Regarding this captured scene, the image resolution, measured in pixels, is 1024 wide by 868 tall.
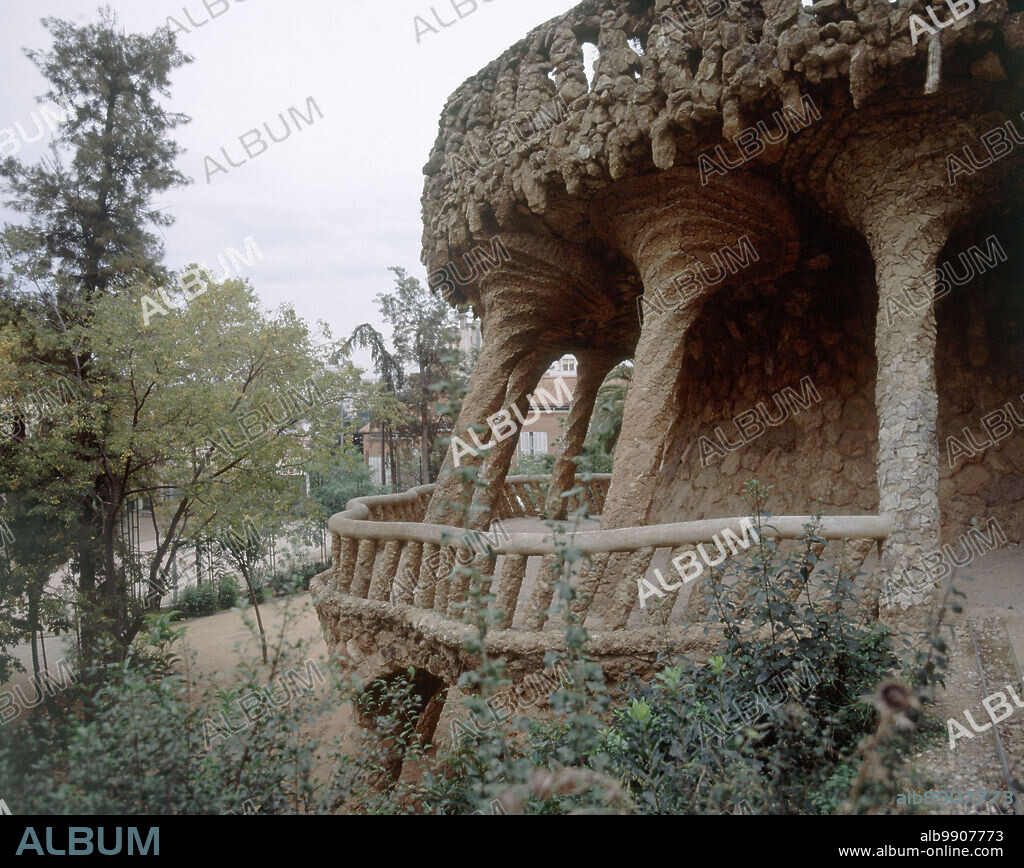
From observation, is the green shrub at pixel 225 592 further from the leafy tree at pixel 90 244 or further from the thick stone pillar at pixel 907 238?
the thick stone pillar at pixel 907 238

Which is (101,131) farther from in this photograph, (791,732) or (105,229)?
(791,732)

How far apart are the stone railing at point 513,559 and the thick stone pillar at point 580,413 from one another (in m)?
2.96

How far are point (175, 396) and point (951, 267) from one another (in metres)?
9.76

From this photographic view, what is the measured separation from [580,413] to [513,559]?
5.45 metres

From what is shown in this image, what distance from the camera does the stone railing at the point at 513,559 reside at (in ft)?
11.8

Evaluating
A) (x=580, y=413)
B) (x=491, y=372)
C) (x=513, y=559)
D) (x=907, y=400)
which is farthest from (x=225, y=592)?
(x=907, y=400)

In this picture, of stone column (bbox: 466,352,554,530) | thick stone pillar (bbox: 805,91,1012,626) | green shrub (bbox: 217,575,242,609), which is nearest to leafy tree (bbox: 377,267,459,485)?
green shrub (bbox: 217,575,242,609)

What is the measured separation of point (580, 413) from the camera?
30.7ft

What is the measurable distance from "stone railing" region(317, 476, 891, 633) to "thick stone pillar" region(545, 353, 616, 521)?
9.70ft

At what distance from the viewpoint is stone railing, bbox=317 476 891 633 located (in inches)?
141

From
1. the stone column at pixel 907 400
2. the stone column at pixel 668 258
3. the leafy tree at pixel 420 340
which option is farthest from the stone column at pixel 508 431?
the leafy tree at pixel 420 340

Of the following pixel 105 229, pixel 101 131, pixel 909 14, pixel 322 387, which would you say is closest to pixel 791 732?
pixel 909 14

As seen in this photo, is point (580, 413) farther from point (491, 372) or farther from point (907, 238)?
point (907, 238)
